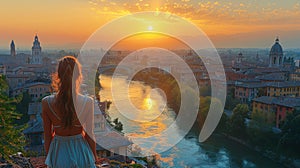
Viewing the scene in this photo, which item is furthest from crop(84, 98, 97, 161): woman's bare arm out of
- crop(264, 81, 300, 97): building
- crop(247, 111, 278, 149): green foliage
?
crop(264, 81, 300, 97): building

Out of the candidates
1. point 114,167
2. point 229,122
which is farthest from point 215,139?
point 114,167

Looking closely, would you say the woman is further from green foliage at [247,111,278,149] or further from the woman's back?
green foliage at [247,111,278,149]

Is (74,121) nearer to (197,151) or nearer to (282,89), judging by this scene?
(197,151)

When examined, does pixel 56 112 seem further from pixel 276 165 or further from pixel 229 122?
pixel 229 122

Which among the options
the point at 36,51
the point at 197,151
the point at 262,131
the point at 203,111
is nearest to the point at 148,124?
the point at 203,111

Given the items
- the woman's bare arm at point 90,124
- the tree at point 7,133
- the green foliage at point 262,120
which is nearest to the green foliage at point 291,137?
the green foliage at point 262,120

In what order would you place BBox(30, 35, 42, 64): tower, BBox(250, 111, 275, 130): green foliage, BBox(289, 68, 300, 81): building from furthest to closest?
BBox(30, 35, 42, 64): tower → BBox(289, 68, 300, 81): building → BBox(250, 111, 275, 130): green foliage
